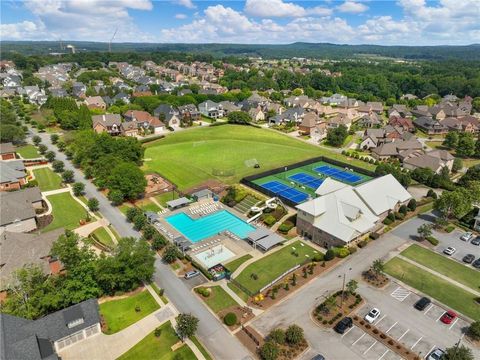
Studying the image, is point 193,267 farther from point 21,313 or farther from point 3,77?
point 3,77

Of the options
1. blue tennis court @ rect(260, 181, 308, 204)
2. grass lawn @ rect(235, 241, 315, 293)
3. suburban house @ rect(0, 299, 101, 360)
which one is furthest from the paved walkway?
suburban house @ rect(0, 299, 101, 360)

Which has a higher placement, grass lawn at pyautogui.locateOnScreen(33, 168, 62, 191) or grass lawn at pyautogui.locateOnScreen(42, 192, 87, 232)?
grass lawn at pyautogui.locateOnScreen(33, 168, 62, 191)

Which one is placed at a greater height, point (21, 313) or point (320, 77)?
point (320, 77)

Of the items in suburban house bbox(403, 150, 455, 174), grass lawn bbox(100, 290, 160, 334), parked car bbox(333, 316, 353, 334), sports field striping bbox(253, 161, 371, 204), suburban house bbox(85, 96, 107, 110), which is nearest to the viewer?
parked car bbox(333, 316, 353, 334)

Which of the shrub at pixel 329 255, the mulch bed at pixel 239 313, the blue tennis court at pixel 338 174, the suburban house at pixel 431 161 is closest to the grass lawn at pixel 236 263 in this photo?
the mulch bed at pixel 239 313

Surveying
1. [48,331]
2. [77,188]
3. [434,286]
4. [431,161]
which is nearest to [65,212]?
[77,188]

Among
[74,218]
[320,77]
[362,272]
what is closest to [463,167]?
[362,272]

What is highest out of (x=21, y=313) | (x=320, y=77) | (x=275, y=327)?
(x=320, y=77)

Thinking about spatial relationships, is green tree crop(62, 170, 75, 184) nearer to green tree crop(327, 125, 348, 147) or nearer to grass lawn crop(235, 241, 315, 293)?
grass lawn crop(235, 241, 315, 293)
